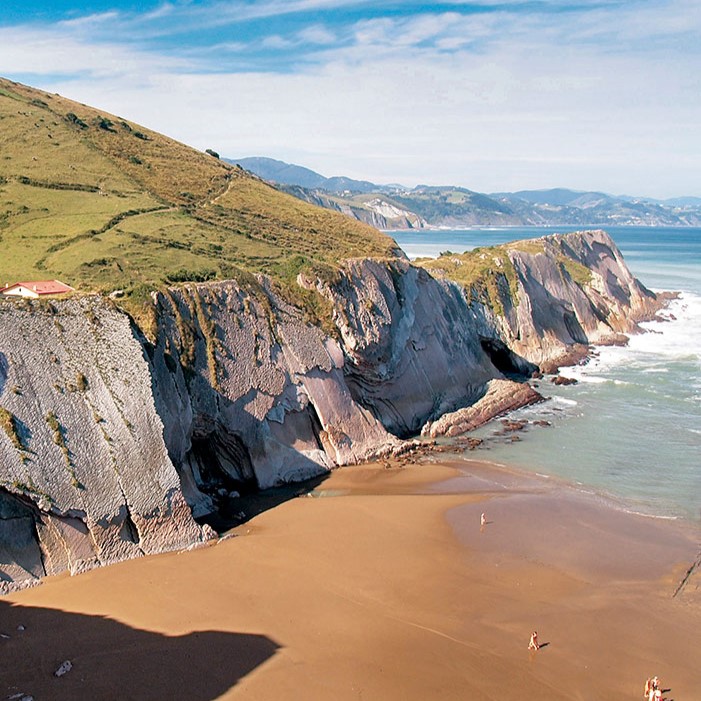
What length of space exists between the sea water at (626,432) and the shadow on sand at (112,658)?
52.9ft

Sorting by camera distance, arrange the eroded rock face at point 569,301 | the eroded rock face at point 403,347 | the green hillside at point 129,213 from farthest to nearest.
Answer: the eroded rock face at point 569,301
the green hillside at point 129,213
the eroded rock face at point 403,347

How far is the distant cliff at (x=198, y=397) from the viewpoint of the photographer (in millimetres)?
20156

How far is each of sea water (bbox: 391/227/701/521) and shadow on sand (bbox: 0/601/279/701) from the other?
52.9 feet

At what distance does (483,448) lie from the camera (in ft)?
107

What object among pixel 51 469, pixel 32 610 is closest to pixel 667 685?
pixel 32 610

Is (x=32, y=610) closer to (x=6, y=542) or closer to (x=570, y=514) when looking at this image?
(x=6, y=542)

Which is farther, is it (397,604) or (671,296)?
(671,296)

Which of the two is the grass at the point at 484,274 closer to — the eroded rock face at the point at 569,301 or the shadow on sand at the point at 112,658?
the eroded rock face at the point at 569,301

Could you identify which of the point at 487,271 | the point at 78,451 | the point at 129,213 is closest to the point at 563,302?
the point at 487,271

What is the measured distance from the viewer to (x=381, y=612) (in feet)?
61.4

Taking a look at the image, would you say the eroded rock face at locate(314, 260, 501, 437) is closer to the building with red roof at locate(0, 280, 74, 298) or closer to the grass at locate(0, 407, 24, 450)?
the building with red roof at locate(0, 280, 74, 298)

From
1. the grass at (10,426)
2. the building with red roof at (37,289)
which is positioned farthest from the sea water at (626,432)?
the grass at (10,426)

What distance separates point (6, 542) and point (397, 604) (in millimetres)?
10266

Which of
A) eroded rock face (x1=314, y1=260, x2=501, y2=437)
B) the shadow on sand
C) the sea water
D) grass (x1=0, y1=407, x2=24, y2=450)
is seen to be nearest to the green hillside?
eroded rock face (x1=314, y1=260, x2=501, y2=437)
